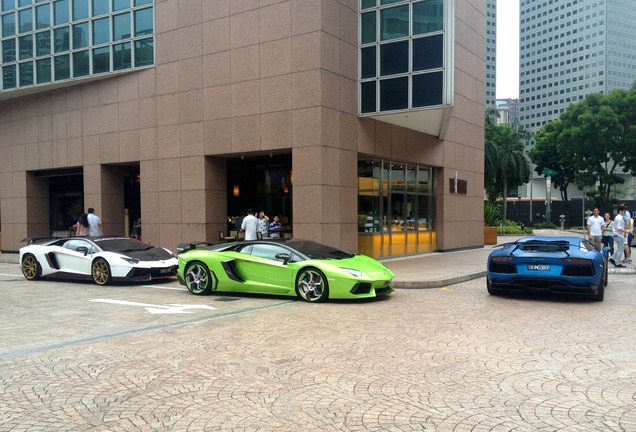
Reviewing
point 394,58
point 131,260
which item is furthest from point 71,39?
point 131,260

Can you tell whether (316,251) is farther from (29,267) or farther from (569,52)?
(569,52)

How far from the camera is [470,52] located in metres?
24.2

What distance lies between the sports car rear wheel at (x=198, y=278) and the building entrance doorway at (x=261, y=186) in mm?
9200

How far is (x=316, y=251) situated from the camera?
11.4m

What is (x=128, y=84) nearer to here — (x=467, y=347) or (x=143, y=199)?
(x=143, y=199)

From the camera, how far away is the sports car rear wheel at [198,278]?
38.8 ft

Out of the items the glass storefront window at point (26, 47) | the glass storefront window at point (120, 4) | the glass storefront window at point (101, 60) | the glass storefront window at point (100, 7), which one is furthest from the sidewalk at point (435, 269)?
the glass storefront window at point (120, 4)

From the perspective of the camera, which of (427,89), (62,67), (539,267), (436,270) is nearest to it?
(539,267)

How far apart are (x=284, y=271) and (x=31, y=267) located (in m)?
7.96

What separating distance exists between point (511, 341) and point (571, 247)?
4.23m

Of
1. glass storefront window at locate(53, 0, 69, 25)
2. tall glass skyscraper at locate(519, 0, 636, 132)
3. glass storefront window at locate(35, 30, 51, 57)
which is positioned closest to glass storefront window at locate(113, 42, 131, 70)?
glass storefront window at locate(53, 0, 69, 25)

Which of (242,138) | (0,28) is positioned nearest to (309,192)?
(242,138)

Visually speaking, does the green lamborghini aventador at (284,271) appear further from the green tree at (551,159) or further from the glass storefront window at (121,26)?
the green tree at (551,159)

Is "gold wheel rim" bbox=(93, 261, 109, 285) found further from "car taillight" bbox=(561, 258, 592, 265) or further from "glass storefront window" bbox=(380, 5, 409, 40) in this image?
"glass storefront window" bbox=(380, 5, 409, 40)
